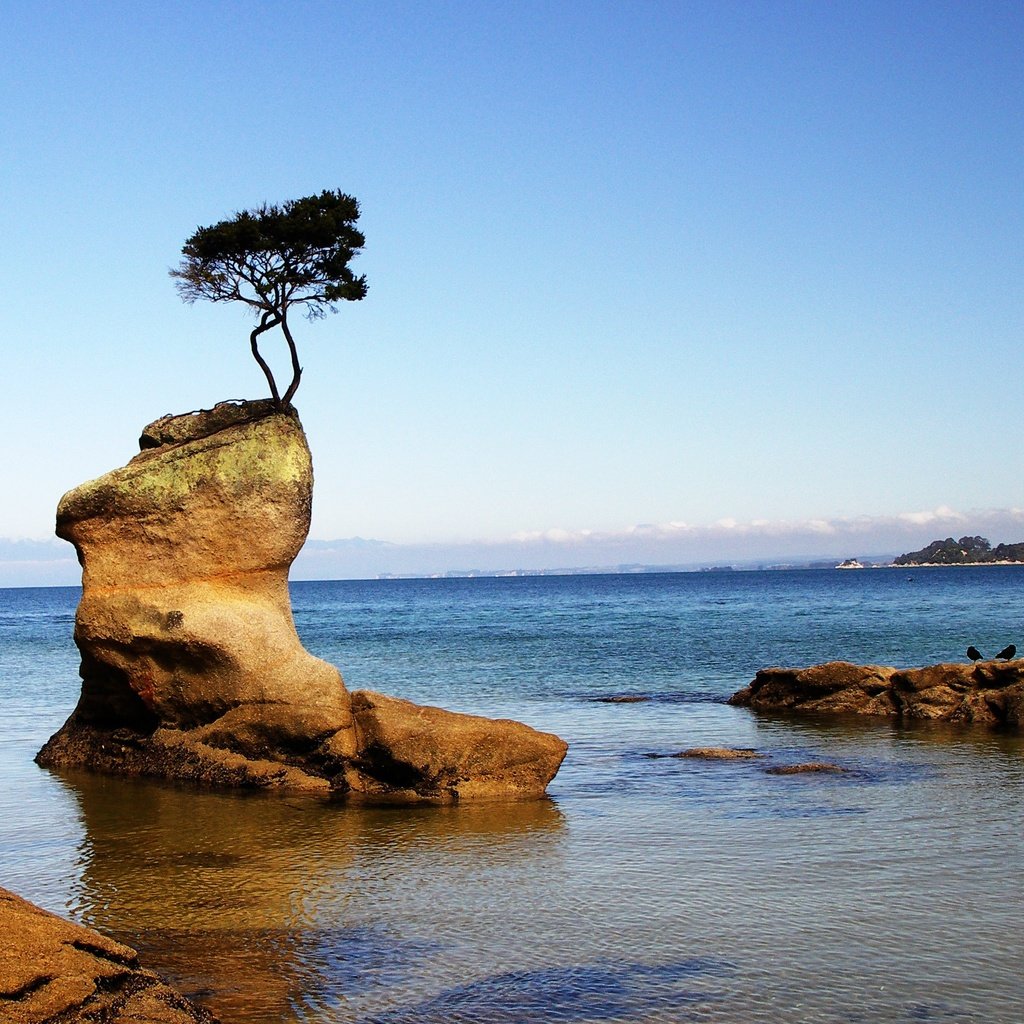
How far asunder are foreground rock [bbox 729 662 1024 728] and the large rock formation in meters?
11.5

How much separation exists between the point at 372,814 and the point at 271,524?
614 centimetres

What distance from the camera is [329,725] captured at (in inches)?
738

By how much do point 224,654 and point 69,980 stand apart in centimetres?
1242

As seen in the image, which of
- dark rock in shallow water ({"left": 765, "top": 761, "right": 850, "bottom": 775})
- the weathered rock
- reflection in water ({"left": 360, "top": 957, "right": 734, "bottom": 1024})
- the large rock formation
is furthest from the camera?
dark rock in shallow water ({"left": 765, "top": 761, "right": 850, "bottom": 775})

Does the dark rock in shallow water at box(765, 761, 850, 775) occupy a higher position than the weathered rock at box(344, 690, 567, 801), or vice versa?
the weathered rock at box(344, 690, 567, 801)

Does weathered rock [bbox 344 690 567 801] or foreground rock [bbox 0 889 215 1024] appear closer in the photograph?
foreground rock [bbox 0 889 215 1024]

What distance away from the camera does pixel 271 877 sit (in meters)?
13.2

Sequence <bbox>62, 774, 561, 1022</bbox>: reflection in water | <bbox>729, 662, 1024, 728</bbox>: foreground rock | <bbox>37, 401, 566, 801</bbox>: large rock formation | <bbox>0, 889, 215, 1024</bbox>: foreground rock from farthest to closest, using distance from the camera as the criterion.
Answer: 1. <bbox>729, 662, 1024, 728</bbox>: foreground rock
2. <bbox>37, 401, 566, 801</bbox>: large rock formation
3. <bbox>62, 774, 561, 1022</bbox>: reflection in water
4. <bbox>0, 889, 215, 1024</bbox>: foreground rock

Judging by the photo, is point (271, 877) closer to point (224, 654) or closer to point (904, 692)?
point (224, 654)

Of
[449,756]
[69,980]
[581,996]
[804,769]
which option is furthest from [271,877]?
[804,769]

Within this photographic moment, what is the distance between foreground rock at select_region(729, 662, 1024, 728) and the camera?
83.3 feet

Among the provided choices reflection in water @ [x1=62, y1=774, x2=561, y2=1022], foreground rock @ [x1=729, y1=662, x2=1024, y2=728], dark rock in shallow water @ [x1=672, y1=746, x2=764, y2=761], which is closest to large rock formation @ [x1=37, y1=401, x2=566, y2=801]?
reflection in water @ [x1=62, y1=774, x2=561, y2=1022]

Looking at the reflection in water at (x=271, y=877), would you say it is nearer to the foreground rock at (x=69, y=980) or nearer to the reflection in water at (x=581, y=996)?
the reflection in water at (x=581, y=996)

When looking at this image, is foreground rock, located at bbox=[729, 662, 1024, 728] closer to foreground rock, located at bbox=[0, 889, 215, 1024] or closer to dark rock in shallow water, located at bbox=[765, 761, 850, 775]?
dark rock in shallow water, located at bbox=[765, 761, 850, 775]
